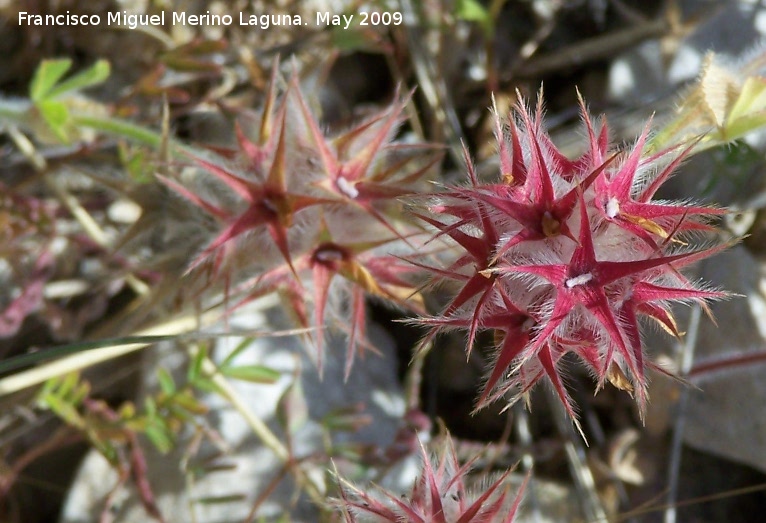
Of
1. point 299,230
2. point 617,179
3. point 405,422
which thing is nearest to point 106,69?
point 299,230

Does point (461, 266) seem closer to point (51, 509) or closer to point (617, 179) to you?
point (617, 179)

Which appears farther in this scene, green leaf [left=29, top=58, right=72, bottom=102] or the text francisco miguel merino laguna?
the text francisco miguel merino laguna

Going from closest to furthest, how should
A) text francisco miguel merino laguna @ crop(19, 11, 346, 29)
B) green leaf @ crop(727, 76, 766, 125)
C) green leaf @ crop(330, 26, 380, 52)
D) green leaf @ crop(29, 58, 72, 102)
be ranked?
1. green leaf @ crop(727, 76, 766, 125)
2. green leaf @ crop(29, 58, 72, 102)
3. green leaf @ crop(330, 26, 380, 52)
4. text francisco miguel merino laguna @ crop(19, 11, 346, 29)

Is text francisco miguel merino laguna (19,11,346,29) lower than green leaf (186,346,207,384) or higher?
higher

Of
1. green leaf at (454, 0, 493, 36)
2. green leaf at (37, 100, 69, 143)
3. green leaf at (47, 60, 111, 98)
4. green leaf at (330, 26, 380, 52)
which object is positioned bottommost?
green leaf at (37, 100, 69, 143)

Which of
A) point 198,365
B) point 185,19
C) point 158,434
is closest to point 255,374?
point 198,365

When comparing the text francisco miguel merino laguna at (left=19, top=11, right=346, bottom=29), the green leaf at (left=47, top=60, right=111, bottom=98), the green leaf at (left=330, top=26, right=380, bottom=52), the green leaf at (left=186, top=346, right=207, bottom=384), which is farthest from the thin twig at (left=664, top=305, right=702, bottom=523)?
the green leaf at (left=47, top=60, right=111, bottom=98)

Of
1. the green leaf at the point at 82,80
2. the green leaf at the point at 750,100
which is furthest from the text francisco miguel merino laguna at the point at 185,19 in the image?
the green leaf at the point at 750,100

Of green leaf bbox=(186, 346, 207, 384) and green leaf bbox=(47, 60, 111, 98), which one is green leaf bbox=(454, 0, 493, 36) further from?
green leaf bbox=(186, 346, 207, 384)

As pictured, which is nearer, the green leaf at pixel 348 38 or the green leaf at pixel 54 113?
the green leaf at pixel 54 113

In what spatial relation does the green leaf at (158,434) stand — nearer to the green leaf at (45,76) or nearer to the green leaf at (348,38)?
the green leaf at (45,76)

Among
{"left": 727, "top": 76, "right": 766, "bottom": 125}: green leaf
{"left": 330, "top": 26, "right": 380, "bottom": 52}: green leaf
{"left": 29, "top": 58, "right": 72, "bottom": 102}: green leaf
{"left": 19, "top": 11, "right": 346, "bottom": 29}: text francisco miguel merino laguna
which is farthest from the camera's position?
{"left": 19, "top": 11, "right": 346, "bottom": 29}: text francisco miguel merino laguna

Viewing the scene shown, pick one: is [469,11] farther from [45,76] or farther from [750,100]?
[45,76]

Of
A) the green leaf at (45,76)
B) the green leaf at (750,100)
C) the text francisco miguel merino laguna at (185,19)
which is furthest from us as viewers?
the text francisco miguel merino laguna at (185,19)
